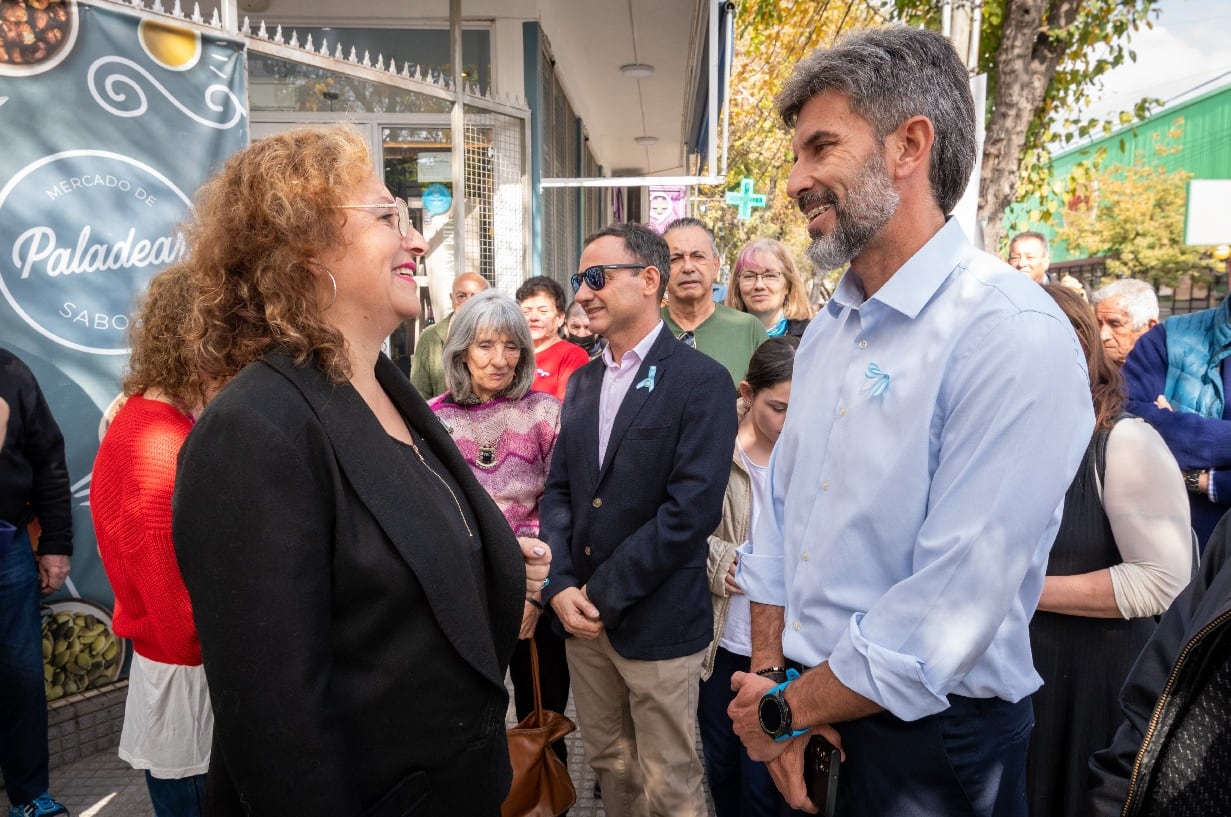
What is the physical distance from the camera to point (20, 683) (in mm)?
3334

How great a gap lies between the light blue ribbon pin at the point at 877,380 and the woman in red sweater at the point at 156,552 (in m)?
1.81

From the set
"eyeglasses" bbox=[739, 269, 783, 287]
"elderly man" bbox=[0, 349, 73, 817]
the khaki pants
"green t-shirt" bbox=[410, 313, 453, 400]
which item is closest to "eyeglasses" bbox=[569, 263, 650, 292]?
the khaki pants

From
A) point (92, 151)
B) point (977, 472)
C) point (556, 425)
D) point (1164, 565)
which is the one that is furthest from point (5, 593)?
point (1164, 565)

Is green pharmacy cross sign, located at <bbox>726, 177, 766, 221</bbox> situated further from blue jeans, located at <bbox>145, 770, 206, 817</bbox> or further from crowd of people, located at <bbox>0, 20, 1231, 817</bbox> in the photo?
blue jeans, located at <bbox>145, 770, 206, 817</bbox>

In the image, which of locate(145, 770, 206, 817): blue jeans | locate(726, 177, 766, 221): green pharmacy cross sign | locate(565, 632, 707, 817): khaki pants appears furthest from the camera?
locate(726, 177, 766, 221): green pharmacy cross sign

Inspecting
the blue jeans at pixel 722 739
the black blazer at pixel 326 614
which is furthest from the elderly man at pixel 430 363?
the black blazer at pixel 326 614

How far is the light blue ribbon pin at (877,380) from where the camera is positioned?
5.10ft

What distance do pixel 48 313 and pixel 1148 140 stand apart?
49485 millimetres

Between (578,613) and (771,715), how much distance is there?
131 cm

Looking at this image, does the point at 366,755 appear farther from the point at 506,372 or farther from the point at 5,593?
the point at 5,593

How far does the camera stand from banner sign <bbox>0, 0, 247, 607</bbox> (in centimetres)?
369

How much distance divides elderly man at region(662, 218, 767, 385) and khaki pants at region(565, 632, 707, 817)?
6.03 feet

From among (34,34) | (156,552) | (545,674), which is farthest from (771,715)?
(34,34)

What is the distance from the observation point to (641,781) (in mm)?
3045
